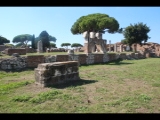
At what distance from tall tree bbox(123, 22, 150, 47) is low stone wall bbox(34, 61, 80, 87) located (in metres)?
33.1

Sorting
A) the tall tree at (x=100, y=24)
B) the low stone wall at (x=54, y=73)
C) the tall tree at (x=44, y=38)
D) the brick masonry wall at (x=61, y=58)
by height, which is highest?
the tall tree at (x=100, y=24)

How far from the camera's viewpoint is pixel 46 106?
18.0ft

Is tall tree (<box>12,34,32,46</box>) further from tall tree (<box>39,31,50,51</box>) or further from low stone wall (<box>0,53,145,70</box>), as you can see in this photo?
low stone wall (<box>0,53,145,70</box>)

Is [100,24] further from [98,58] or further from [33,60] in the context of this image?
[33,60]

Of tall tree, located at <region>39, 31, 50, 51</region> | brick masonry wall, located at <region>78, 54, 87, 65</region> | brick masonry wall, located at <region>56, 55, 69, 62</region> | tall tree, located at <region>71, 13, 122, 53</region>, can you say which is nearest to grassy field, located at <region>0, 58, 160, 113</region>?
brick masonry wall, located at <region>56, 55, 69, 62</region>

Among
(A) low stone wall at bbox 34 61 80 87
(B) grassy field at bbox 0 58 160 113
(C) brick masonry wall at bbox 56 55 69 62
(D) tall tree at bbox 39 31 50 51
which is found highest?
(D) tall tree at bbox 39 31 50 51

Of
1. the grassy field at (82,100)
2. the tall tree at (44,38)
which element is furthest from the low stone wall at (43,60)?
the tall tree at (44,38)

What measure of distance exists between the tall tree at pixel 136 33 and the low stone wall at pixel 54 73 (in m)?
33.1

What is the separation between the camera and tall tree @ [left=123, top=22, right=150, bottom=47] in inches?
1582

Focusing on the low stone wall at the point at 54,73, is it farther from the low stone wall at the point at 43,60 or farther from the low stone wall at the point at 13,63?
the low stone wall at the point at 43,60

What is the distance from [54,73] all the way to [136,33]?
34800 mm

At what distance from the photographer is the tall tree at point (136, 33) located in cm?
4019
